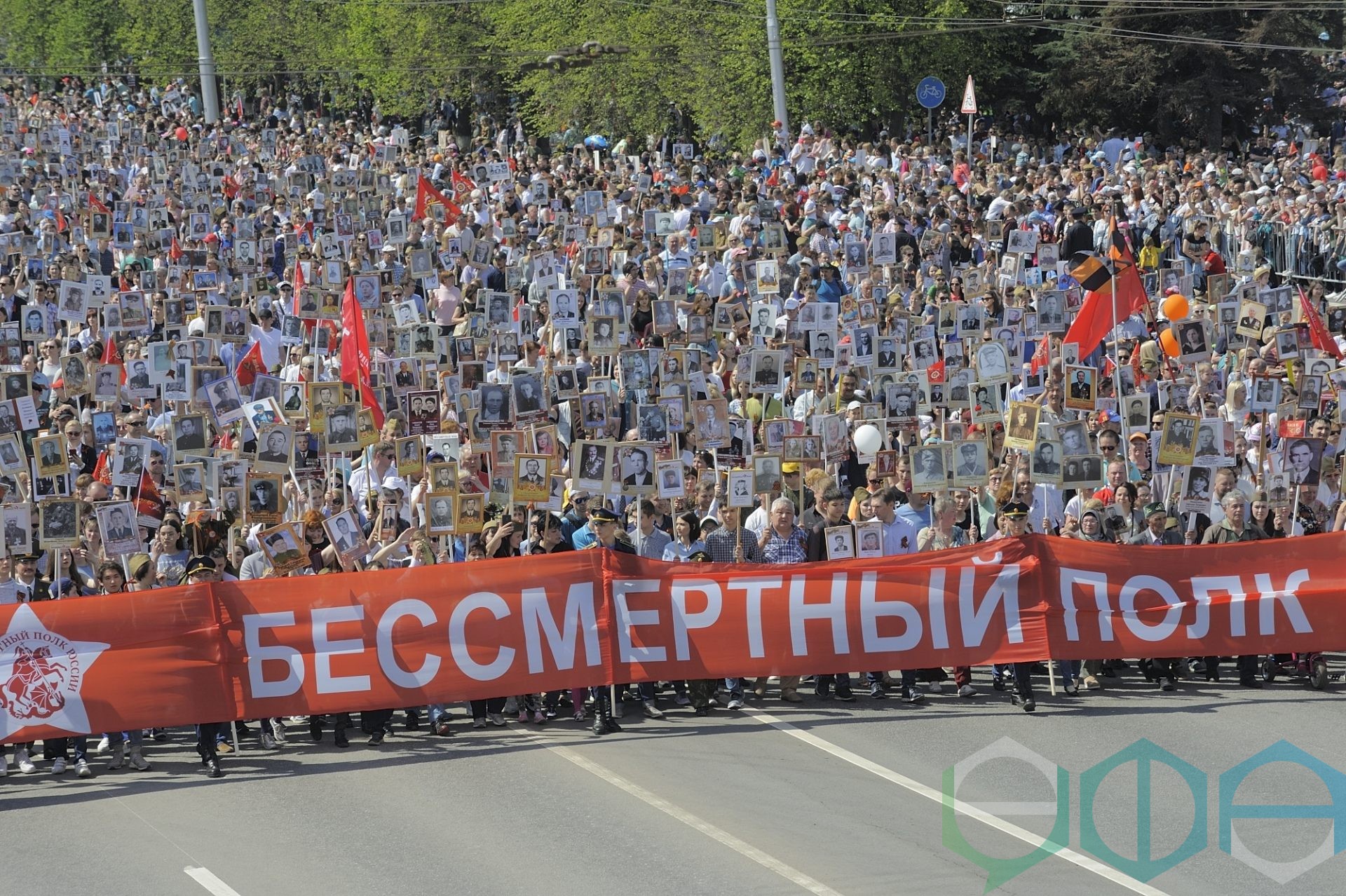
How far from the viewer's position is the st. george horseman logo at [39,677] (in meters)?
12.4

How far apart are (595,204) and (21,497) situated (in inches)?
543

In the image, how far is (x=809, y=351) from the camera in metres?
20.0

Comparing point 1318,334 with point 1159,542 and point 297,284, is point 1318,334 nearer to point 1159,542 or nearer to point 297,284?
point 1159,542

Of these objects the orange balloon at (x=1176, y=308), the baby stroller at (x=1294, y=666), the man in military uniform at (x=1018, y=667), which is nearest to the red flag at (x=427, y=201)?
the orange balloon at (x=1176, y=308)

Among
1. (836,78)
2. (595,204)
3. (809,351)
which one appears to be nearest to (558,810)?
(809,351)

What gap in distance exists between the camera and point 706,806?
37.6 ft

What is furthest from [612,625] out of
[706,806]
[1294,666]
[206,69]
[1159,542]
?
[206,69]

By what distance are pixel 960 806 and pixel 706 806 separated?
1.55 meters

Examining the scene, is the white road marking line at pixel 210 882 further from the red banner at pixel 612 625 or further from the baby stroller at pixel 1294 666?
the baby stroller at pixel 1294 666

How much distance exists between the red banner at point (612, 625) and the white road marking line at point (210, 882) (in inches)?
85.6

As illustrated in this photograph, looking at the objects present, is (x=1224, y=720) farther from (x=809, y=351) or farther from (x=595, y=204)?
(x=595, y=204)

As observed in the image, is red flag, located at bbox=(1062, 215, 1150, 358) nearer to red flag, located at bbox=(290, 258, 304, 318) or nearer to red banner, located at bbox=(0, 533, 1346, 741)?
red banner, located at bbox=(0, 533, 1346, 741)

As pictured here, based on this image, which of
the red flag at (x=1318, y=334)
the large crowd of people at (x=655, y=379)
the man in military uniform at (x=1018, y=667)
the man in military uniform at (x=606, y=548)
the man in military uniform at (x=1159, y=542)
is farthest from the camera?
the red flag at (x=1318, y=334)

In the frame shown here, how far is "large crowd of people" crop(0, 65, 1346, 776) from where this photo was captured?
1434cm
